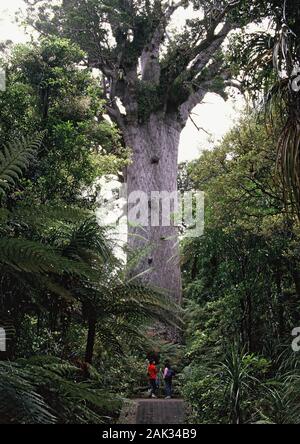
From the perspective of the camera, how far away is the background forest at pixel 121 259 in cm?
404

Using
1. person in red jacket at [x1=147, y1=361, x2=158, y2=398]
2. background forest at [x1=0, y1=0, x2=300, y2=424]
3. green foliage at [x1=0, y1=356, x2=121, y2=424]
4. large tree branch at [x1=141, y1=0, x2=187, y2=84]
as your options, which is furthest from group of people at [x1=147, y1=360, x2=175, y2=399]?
large tree branch at [x1=141, y1=0, x2=187, y2=84]

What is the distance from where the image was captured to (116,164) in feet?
32.4

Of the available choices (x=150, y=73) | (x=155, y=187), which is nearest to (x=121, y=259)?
(x=155, y=187)

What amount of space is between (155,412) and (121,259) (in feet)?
7.41

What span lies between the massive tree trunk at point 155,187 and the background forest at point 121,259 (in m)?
1.10

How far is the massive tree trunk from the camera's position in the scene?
13164 millimetres

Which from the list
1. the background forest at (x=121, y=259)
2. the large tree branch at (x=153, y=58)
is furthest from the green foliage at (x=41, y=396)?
the large tree branch at (x=153, y=58)

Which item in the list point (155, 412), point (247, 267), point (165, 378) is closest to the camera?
point (155, 412)

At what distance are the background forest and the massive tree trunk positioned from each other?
1.10 meters

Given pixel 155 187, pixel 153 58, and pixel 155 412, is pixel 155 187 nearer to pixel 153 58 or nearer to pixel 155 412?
pixel 153 58

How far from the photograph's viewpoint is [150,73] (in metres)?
15.4

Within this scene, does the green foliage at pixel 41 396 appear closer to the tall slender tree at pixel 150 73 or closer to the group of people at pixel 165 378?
the group of people at pixel 165 378

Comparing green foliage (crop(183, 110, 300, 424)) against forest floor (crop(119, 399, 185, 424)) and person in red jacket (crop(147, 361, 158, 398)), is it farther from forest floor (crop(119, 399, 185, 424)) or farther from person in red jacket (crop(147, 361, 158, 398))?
person in red jacket (crop(147, 361, 158, 398))
